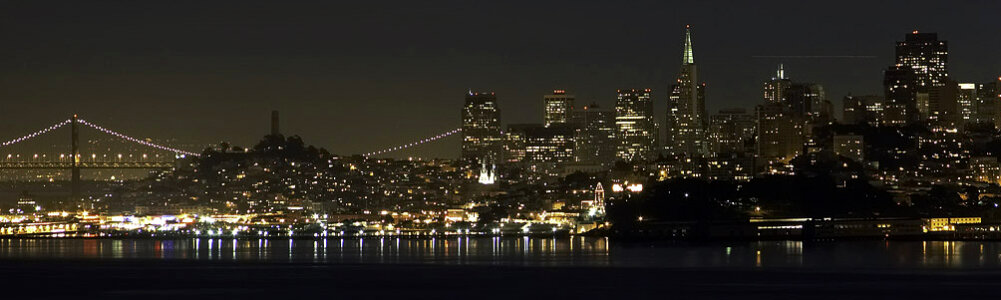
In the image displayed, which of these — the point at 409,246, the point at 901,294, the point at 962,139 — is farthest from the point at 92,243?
the point at 962,139

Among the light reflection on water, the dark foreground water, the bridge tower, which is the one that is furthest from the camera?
the bridge tower

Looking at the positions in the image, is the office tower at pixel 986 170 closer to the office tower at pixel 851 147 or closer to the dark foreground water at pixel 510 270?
the office tower at pixel 851 147

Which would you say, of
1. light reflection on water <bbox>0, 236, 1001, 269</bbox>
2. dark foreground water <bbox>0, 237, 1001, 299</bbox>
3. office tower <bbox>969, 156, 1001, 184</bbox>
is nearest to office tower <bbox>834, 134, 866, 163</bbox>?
office tower <bbox>969, 156, 1001, 184</bbox>

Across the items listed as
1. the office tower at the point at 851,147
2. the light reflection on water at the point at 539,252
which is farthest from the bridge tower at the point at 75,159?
the office tower at the point at 851,147

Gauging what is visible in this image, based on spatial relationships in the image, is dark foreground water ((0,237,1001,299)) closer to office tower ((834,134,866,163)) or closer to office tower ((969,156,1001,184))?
office tower ((969,156,1001,184))

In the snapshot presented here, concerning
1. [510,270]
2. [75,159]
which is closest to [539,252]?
[510,270]

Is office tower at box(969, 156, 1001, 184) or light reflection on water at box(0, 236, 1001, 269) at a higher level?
office tower at box(969, 156, 1001, 184)

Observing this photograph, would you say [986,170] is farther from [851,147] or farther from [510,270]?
[510,270]
